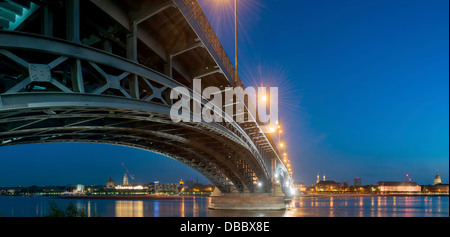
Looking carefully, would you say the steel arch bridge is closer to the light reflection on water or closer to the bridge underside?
the bridge underside

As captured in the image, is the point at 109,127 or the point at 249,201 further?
the point at 249,201

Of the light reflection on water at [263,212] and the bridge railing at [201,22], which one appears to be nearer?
the bridge railing at [201,22]

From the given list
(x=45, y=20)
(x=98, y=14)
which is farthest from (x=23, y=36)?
(x=98, y=14)

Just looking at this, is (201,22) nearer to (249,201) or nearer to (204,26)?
(204,26)

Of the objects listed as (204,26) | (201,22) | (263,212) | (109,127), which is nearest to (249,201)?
(263,212)

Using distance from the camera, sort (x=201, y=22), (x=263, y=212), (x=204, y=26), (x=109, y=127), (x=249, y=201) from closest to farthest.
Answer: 1. (x=201, y=22)
2. (x=204, y=26)
3. (x=109, y=127)
4. (x=263, y=212)
5. (x=249, y=201)

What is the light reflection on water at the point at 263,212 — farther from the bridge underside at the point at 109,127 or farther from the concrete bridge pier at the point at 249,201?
the bridge underside at the point at 109,127

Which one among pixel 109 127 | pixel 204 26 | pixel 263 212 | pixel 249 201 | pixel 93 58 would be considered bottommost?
pixel 263 212

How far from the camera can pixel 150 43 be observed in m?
12.0

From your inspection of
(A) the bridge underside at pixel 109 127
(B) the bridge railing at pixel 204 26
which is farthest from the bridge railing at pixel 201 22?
(A) the bridge underside at pixel 109 127

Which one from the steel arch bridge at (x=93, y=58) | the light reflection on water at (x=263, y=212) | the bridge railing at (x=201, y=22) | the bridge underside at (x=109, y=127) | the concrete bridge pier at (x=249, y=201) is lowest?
the light reflection on water at (x=263, y=212)
